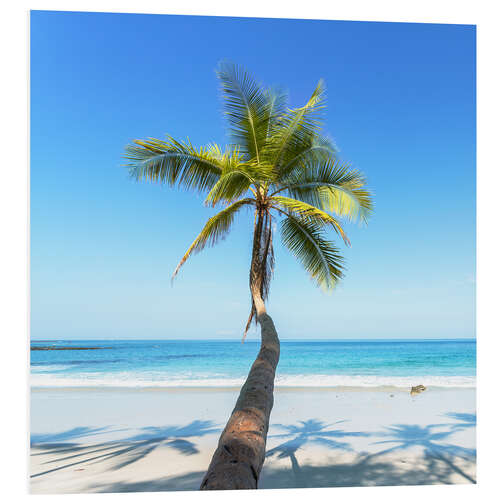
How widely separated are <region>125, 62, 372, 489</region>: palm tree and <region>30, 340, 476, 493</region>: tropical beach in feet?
6.25

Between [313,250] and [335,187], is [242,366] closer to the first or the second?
[313,250]

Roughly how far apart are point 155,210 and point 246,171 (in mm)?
4700

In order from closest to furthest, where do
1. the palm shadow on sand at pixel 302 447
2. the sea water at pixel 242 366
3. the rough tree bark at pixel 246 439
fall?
1. the rough tree bark at pixel 246 439
2. the palm shadow on sand at pixel 302 447
3. the sea water at pixel 242 366

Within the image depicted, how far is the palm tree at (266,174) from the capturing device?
12.5 ft

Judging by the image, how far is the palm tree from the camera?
3.81 meters

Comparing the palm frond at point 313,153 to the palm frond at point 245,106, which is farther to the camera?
the palm frond at point 313,153

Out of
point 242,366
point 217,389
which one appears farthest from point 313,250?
point 242,366

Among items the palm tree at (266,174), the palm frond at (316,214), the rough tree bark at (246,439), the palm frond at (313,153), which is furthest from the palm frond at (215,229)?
the rough tree bark at (246,439)

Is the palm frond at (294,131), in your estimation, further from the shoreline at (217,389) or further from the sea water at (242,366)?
the sea water at (242,366)

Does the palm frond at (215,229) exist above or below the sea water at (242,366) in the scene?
above

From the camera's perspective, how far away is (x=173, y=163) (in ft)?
13.3

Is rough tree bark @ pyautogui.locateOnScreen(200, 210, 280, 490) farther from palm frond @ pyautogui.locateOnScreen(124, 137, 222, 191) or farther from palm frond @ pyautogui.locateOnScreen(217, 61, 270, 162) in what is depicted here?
palm frond @ pyautogui.locateOnScreen(217, 61, 270, 162)

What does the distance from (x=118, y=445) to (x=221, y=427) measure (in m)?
1.67
